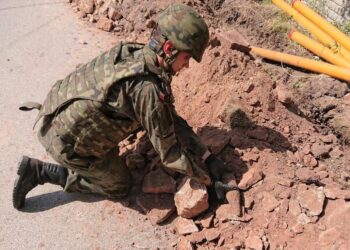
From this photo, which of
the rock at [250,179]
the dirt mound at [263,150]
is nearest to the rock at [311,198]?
the dirt mound at [263,150]

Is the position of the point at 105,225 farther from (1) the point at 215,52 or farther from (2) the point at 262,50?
(2) the point at 262,50

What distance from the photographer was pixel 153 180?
3.70 meters

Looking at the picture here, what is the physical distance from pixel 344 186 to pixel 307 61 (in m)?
2.02

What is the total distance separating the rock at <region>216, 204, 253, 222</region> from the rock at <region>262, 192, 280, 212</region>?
0.15 metres

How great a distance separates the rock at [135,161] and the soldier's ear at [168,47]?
1307mm

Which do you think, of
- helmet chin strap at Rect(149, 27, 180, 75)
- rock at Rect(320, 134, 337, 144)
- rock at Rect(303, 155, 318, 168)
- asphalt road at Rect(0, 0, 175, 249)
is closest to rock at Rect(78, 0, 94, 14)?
asphalt road at Rect(0, 0, 175, 249)

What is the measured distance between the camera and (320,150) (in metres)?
3.95

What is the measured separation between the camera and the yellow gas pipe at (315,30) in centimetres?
544

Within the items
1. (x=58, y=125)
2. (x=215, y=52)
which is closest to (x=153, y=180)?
(x=58, y=125)

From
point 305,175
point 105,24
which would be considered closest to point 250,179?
point 305,175

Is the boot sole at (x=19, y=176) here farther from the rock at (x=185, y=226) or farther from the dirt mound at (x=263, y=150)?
the rock at (x=185, y=226)

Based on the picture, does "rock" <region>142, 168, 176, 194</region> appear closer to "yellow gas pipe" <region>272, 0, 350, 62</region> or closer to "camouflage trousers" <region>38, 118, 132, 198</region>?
"camouflage trousers" <region>38, 118, 132, 198</region>

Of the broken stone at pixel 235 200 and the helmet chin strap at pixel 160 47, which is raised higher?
the helmet chin strap at pixel 160 47

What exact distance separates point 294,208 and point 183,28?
1646 mm
